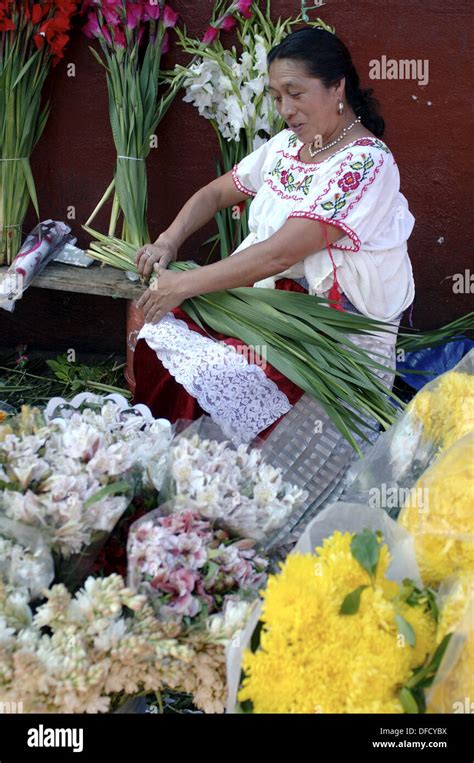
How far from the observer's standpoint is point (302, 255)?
2.32m

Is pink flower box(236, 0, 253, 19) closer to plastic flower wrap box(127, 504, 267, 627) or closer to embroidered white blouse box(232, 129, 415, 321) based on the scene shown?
embroidered white blouse box(232, 129, 415, 321)

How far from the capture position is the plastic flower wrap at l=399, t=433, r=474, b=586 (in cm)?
127

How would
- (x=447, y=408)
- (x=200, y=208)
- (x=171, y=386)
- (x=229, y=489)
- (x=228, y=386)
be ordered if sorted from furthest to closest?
(x=200, y=208) → (x=171, y=386) → (x=228, y=386) → (x=447, y=408) → (x=229, y=489)

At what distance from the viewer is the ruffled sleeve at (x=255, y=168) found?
8.82ft

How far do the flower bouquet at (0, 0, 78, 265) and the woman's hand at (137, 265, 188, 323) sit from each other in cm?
82

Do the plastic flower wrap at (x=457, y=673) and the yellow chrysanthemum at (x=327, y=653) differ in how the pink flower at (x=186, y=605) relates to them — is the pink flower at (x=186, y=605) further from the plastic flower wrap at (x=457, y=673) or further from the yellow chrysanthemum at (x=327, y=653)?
the plastic flower wrap at (x=457, y=673)

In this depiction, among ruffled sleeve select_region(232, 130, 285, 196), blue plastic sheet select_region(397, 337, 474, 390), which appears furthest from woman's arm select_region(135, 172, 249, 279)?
blue plastic sheet select_region(397, 337, 474, 390)

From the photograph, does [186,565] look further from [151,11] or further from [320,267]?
[151,11]

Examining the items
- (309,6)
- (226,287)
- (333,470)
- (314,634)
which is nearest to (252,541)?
(314,634)

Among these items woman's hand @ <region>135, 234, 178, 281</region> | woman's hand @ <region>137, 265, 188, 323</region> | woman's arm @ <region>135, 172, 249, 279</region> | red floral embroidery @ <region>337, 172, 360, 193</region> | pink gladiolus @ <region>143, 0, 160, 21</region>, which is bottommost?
woman's hand @ <region>137, 265, 188, 323</region>

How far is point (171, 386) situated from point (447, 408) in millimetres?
948

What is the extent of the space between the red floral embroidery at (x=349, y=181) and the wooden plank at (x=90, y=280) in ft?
2.25

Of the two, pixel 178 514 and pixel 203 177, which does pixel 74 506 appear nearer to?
pixel 178 514

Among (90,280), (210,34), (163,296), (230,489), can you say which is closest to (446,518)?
(230,489)
